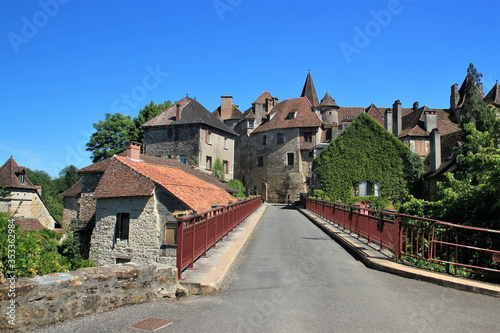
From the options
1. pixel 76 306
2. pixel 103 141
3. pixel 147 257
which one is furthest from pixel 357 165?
pixel 103 141

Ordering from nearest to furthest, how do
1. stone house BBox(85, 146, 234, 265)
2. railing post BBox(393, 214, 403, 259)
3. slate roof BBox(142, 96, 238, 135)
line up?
1. railing post BBox(393, 214, 403, 259)
2. stone house BBox(85, 146, 234, 265)
3. slate roof BBox(142, 96, 238, 135)

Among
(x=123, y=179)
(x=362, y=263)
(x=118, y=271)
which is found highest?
(x=123, y=179)

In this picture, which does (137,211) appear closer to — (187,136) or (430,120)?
(187,136)

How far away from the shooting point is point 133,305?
545cm

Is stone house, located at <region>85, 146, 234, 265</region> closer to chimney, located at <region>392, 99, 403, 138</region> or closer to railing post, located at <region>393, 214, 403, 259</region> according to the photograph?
railing post, located at <region>393, 214, 403, 259</region>

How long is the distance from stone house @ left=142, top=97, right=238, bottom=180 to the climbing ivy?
16711 mm

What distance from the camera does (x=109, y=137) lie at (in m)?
57.7

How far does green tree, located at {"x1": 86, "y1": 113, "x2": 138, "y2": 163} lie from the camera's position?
57094 mm

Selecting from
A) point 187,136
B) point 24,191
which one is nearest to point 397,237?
point 187,136

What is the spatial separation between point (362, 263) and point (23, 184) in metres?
41.0

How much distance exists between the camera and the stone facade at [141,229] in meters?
22.5

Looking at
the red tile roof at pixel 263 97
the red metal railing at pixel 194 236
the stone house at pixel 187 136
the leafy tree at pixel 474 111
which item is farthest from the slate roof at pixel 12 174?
the leafy tree at pixel 474 111

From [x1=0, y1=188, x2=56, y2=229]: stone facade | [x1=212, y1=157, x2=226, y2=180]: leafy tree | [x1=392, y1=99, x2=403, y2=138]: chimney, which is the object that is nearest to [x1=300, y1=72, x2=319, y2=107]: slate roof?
[x1=392, y1=99, x2=403, y2=138]: chimney

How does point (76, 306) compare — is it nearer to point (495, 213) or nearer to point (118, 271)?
point (118, 271)
